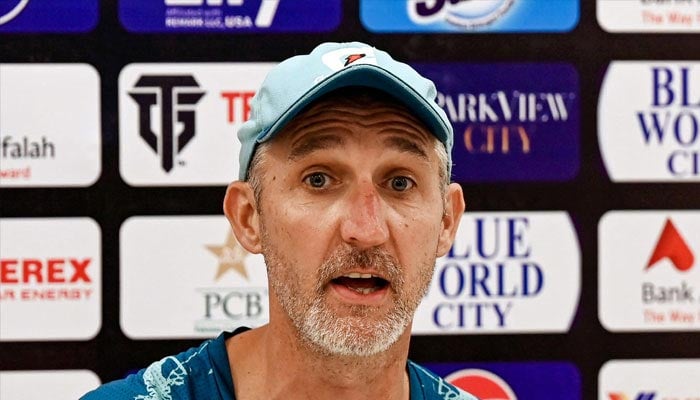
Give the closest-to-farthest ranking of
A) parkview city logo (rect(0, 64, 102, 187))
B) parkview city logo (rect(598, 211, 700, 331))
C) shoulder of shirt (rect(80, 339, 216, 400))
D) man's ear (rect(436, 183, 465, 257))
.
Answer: shoulder of shirt (rect(80, 339, 216, 400)) < man's ear (rect(436, 183, 465, 257)) < parkview city logo (rect(0, 64, 102, 187)) < parkview city logo (rect(598, 211, 700, 331))

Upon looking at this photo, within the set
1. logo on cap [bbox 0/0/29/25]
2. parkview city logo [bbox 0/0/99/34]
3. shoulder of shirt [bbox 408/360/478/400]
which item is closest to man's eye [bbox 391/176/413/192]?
shoulder of shirt [bbox 408/360/478/400]

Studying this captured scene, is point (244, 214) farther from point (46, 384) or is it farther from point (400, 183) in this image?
point (46, 384)

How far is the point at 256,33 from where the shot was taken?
195 centimetres

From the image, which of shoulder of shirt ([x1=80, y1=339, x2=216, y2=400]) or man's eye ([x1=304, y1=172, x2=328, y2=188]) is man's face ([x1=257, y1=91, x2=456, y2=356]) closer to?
man's eye ([x1=304, y1=172, x2=328, y2=188])

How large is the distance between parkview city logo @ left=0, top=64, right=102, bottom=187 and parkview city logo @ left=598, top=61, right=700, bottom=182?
3.83 feet

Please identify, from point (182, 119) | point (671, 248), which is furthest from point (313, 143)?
point (671, 248)

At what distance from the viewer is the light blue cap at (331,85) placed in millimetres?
1098

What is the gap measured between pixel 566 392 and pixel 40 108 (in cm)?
137

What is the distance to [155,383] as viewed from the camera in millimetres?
1190

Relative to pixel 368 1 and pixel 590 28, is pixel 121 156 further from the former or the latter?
pixel 590 28

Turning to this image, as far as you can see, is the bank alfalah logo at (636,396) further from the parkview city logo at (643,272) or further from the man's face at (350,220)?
the man's face at (350,220)

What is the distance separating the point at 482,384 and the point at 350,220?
1.07m

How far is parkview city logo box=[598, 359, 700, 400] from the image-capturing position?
2.04 metres

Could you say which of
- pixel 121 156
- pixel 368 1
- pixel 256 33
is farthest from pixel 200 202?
pixel 368 1
